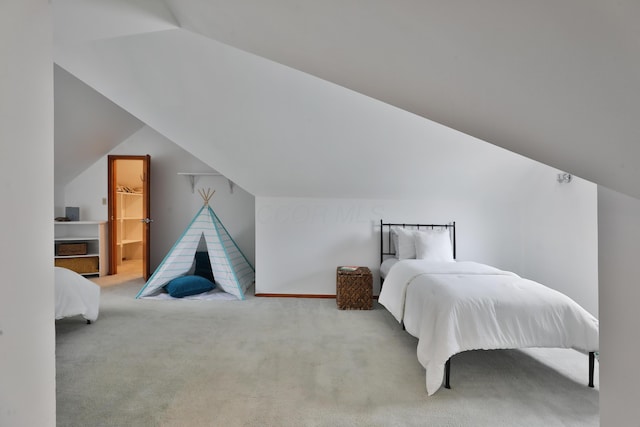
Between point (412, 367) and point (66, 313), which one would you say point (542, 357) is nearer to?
point (412, 367)

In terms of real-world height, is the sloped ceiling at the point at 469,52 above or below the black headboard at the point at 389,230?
above

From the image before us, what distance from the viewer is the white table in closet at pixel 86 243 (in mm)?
5305

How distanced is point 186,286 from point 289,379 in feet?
8.46

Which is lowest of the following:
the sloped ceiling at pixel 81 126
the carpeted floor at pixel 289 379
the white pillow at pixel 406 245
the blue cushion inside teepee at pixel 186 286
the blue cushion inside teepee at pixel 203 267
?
the carpeted floor at pixel 289 379

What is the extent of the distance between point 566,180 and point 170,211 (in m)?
5.62

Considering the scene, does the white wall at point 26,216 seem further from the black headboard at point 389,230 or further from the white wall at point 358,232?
the black headboard at point 389,230

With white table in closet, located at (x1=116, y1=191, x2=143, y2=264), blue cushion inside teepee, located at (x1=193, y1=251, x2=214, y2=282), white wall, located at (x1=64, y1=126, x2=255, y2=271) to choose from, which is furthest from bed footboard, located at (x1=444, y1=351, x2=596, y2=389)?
white table in closet, located at (x1=116, y1=191, x2=143, y2=264)

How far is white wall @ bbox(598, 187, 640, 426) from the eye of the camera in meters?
1.03

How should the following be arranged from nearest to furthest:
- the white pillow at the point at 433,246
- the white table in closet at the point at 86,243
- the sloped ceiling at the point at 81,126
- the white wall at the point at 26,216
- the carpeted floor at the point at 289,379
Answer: the white wall at the point at 26,216
the carpeted floor at the point at 289,379
the white pillow at the point at 433,246
the sloped ceiling at the point at 81,126
the white table in closet at the point at 86,243

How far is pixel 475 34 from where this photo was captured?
0.73 metres

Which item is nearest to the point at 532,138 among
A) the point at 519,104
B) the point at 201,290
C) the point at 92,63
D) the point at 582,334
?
the point at 519,104

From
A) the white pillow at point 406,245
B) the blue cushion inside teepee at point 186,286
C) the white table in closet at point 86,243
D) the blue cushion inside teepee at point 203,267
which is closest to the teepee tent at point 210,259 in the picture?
the blue cushion inside teepee at point 186,286

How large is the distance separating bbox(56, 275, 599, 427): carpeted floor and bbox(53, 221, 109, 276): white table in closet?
2.36 m

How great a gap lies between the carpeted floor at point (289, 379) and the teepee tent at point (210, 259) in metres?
0.98
